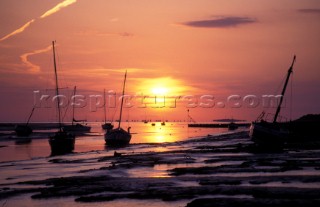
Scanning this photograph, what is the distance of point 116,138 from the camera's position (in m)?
76.9

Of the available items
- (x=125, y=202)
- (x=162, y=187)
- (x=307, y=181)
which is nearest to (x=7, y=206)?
(x=125, y=202)

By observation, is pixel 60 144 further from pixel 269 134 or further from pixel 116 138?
pixel 269 134

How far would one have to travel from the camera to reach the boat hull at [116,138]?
252 feet

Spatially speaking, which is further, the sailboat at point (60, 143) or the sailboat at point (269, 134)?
the sailboat at point (60, 143)

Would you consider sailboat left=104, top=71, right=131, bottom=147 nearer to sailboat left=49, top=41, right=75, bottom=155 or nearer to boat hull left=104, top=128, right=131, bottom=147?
boat hull left=104, top=128, right=131, bottom=147

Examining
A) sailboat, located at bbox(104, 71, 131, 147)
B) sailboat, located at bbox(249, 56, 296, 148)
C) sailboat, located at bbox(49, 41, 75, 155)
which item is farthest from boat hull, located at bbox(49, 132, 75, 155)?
sailboat, located at bbox(249, 56, 296, 148)

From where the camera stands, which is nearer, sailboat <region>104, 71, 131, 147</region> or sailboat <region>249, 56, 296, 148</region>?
sailboat <region>249, 56, 296, 148</region>

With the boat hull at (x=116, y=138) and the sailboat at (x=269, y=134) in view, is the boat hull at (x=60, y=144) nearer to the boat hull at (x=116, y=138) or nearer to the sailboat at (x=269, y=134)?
the boat hull at (x=116, y=138)

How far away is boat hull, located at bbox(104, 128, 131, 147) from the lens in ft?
252

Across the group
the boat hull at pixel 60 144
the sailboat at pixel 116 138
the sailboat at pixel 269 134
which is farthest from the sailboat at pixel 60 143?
the sailboat at pixel 269 134

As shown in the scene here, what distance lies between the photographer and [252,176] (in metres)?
25.2

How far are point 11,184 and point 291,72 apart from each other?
158 feet

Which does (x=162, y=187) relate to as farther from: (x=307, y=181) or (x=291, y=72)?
(x=291, y=72)

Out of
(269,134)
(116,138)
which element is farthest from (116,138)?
(269,134)
